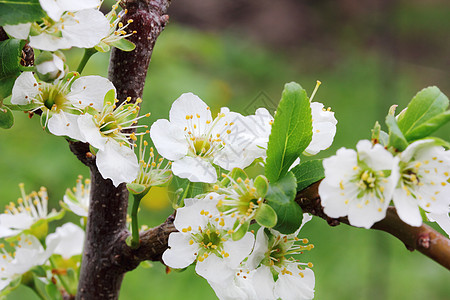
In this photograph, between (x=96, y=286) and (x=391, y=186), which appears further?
(x=96, y=286)

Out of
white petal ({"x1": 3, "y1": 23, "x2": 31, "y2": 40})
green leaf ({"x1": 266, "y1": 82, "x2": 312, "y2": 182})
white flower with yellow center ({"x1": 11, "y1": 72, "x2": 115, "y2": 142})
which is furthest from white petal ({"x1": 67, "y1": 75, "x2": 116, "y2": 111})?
green leaf ({"x1": 266, "y1": 82, "x2": 312, "y2": 182})

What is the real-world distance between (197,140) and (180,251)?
5.6 inches

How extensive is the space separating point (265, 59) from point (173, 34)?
186cm

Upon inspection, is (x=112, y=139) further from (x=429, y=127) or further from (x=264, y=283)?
(x=429, y=127)

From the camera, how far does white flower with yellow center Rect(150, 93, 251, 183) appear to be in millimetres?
671

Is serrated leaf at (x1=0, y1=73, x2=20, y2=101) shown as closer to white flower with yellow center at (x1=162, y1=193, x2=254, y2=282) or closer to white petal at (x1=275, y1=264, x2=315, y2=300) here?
white flower with yellow center at (x1=162, y1=193, x2=254, y2=282)

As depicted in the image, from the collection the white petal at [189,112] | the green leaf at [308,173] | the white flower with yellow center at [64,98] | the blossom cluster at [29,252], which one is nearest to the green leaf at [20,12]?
the white flower with yellow center at [64,98]

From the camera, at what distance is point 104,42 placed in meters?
0.71

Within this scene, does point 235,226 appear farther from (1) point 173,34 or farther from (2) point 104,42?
(1) point 173,34

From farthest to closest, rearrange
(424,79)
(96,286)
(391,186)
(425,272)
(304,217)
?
1. (424,79)
2. (425,272)
3. (96,286)
4. (304,217)
5. (391,186)

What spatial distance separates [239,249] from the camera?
65cm

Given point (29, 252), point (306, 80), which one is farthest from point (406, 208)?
point (306, 80)

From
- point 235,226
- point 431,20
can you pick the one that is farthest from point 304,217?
point 431,20

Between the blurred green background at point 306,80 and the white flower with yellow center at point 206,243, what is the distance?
253 millimetres
